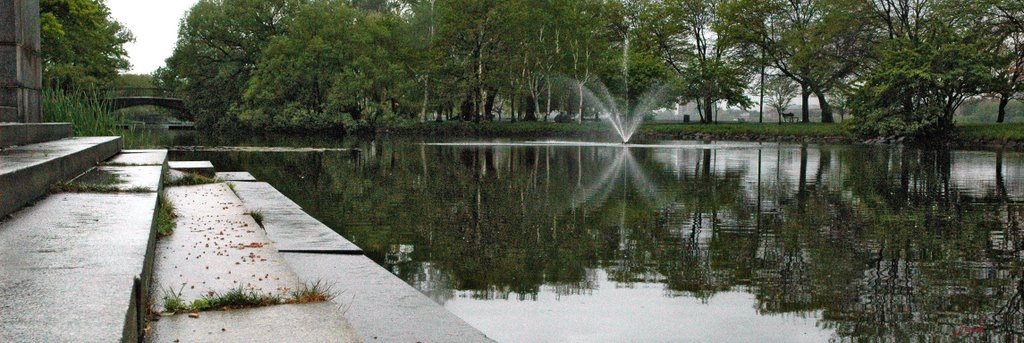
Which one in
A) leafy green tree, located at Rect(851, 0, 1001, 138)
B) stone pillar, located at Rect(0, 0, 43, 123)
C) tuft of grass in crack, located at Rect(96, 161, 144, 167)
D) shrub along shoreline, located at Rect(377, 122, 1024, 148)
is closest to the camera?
tuft of grass in crack, located at Rect(96, 161, 144, 167)

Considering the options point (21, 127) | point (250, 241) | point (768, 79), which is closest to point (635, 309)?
point (250, 241)

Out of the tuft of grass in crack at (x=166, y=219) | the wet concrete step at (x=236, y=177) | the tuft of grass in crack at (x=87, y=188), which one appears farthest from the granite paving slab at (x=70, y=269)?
the wet concrete step at (x=236, y=177)

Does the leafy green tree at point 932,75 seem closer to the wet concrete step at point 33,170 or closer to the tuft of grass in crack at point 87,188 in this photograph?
the wet concrete step at point 33,170

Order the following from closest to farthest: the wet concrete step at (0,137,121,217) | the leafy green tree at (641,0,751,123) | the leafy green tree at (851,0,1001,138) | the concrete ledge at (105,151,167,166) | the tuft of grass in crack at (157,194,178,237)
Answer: the wet concrete step at (0,137,121,217)
the tuft of grass in crack at (157,194,178,237)
the concrete ledge at (105,151,167,166)
the leafy green tree at (851,0,1001,138)
the leafy green tree at (641,0,751,123)

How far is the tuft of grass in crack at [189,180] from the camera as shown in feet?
44.9

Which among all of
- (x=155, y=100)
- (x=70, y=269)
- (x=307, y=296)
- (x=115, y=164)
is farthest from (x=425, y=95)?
(x=70, y=269)

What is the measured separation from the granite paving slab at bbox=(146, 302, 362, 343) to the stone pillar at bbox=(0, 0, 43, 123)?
37.1 ft

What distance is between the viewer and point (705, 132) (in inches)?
2569

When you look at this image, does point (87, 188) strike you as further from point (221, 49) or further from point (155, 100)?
point (155, 100)

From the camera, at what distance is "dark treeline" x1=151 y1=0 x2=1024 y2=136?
61031mm

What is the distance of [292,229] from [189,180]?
16.8 feet

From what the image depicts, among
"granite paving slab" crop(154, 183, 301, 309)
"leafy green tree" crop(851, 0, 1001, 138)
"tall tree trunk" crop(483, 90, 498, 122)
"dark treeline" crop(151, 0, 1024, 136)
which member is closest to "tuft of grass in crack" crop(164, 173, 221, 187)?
"granite paving slab" crop(154, 183, 301, 309)

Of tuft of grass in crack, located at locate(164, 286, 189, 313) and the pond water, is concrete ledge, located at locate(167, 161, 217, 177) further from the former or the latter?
tuft of grass in crack, located at locate(164, 286, 189, 313)

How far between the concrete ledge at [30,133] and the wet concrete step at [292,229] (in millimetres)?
2790
